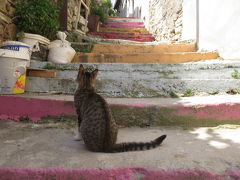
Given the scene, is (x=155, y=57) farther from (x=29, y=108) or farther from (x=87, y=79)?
(x=29, y=108)

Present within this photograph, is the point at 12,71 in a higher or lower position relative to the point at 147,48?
lower

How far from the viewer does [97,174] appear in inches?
44.3

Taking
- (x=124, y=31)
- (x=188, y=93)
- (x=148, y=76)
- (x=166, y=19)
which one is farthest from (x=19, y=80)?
(x=124, y=31)

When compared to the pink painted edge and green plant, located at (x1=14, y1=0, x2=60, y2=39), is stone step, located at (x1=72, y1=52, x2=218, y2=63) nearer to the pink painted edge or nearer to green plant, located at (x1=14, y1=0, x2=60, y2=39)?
green plant, located at (x1=14, y1=0, x2=60, y2=39)

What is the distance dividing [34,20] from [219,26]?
405 cm

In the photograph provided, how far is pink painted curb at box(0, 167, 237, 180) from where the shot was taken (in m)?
1.12

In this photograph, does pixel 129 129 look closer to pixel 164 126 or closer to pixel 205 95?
pixel 164 126

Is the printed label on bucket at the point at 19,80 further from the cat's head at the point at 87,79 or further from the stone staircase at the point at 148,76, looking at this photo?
the cat's head at the point at 87,79

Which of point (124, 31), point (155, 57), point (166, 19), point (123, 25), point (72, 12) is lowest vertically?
point (155, 57)

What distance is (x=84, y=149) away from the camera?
5.12ft

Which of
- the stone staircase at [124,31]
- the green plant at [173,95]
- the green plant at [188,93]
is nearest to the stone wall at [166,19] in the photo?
the stone staircase at [124,31]

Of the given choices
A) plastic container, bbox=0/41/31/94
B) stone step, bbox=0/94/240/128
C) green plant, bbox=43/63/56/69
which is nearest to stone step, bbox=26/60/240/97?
green plant, bbox=43/63/56/69

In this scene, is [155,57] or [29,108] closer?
[29,108]

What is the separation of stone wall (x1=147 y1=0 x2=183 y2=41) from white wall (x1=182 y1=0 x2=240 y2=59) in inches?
34.4
